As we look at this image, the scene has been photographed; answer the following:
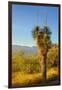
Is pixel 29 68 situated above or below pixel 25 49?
below

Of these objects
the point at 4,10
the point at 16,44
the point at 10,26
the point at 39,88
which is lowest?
the point at 39,88

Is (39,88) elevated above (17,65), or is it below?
below

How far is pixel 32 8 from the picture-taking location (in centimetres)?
270

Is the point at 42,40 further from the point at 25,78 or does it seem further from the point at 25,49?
the point at 25,78

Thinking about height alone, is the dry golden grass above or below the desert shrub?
below

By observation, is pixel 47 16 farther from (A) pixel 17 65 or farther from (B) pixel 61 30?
(A) pixel 17 65

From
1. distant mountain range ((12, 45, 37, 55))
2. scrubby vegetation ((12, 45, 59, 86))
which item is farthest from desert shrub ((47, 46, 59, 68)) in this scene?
distant mountain range ((12, 45, 37, 55))

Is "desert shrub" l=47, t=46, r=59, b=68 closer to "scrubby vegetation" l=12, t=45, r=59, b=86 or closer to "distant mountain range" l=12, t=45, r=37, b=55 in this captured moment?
"scrubby vegetation" l=12, t=45, r=59, b=86

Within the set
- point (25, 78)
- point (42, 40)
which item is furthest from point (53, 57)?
point (25, 78)

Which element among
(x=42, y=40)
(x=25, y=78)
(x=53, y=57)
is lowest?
(x=25, y=78)

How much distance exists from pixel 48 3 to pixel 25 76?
782 mm

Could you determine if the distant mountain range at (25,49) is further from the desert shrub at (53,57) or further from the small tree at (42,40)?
the desert shrub at (53,57)

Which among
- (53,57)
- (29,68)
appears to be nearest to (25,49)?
(29,68)

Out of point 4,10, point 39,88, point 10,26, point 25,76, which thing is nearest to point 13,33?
point 10,26
